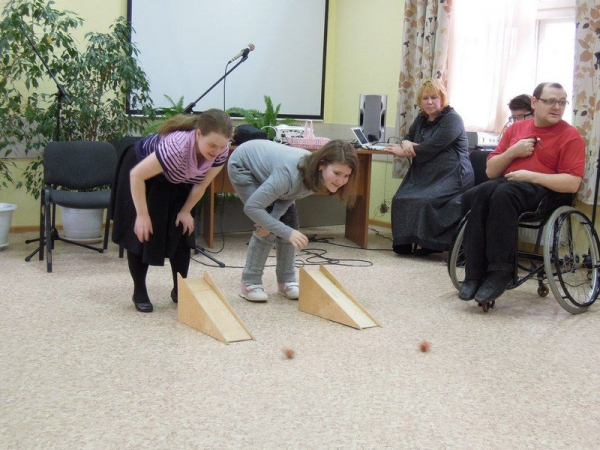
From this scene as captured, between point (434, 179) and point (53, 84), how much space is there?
260 centimetres

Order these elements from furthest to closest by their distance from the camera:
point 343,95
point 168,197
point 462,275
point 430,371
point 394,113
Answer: point 343,95 < point 394,113 < point 462,275 < point 168,197 < point 430,371

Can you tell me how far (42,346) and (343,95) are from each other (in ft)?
13.1

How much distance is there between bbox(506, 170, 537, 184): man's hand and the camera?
3184 mm

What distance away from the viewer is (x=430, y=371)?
7.84 ft

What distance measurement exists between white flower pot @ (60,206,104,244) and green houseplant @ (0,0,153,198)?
30 cm

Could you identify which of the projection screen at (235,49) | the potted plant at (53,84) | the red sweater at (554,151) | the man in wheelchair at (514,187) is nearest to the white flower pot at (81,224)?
the potted plant at (53,84)

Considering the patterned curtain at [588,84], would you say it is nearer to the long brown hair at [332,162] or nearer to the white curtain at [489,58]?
the white curtain at [489,58]

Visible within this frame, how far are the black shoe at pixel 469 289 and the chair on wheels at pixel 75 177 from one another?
2022mm

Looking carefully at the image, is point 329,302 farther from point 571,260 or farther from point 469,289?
point 571,260

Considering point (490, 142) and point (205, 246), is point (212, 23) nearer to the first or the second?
point (205, 246)

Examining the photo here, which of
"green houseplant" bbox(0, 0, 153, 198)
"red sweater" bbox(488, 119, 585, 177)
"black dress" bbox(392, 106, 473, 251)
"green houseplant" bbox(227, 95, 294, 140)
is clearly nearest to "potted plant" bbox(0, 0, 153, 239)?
"green houseplant" bbox(0, 0, 153, 198)

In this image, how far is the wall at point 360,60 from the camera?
5473 mm

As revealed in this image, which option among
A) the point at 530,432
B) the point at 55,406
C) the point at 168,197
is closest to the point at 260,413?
the point at 55,406

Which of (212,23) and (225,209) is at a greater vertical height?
(212,23)
